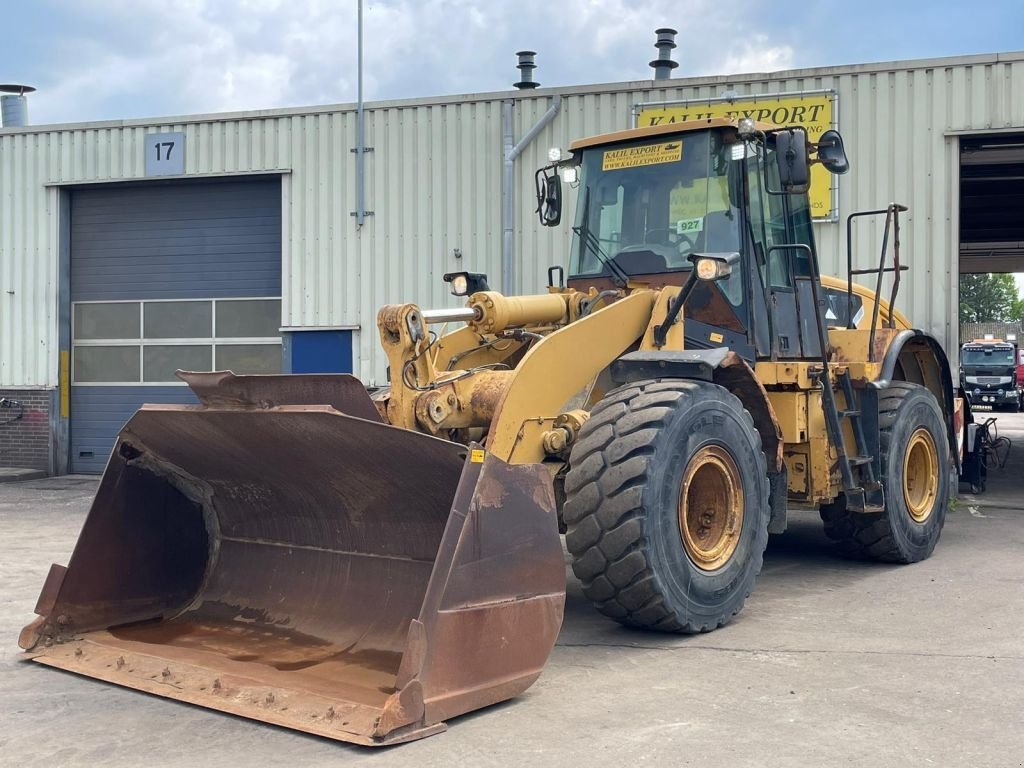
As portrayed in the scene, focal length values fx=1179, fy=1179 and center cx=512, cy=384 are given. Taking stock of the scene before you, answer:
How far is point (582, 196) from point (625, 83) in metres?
6.43

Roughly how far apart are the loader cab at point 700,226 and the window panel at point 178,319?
31.3ft

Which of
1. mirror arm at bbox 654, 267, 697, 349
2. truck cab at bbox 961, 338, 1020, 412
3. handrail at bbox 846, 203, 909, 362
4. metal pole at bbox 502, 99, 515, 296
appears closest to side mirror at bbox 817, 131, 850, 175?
handrail at bbox 846, 203, 909, 362

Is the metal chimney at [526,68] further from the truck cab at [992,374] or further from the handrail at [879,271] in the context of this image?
the truck cab at [992,374]

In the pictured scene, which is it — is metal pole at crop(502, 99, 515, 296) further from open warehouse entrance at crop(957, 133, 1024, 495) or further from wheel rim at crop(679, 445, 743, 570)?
wheel rim at crop(679, 445, 743, 570)

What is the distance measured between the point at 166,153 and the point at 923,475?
36.9 ft

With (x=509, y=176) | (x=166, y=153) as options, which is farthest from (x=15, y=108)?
(x=509, y=176)

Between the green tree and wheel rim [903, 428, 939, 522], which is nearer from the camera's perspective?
wheel rim [903, 428, 939, 522]

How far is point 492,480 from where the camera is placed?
5047mm

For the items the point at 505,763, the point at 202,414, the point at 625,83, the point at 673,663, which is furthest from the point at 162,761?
the point at 625,83

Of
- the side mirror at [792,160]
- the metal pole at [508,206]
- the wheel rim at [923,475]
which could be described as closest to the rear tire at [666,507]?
the side mirror at [792,160]

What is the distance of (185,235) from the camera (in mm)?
16562

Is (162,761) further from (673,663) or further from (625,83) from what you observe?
(625,83)

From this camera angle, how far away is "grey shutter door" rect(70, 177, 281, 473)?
16.2 m

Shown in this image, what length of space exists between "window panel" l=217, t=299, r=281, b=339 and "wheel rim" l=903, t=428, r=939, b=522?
9.41 meters
